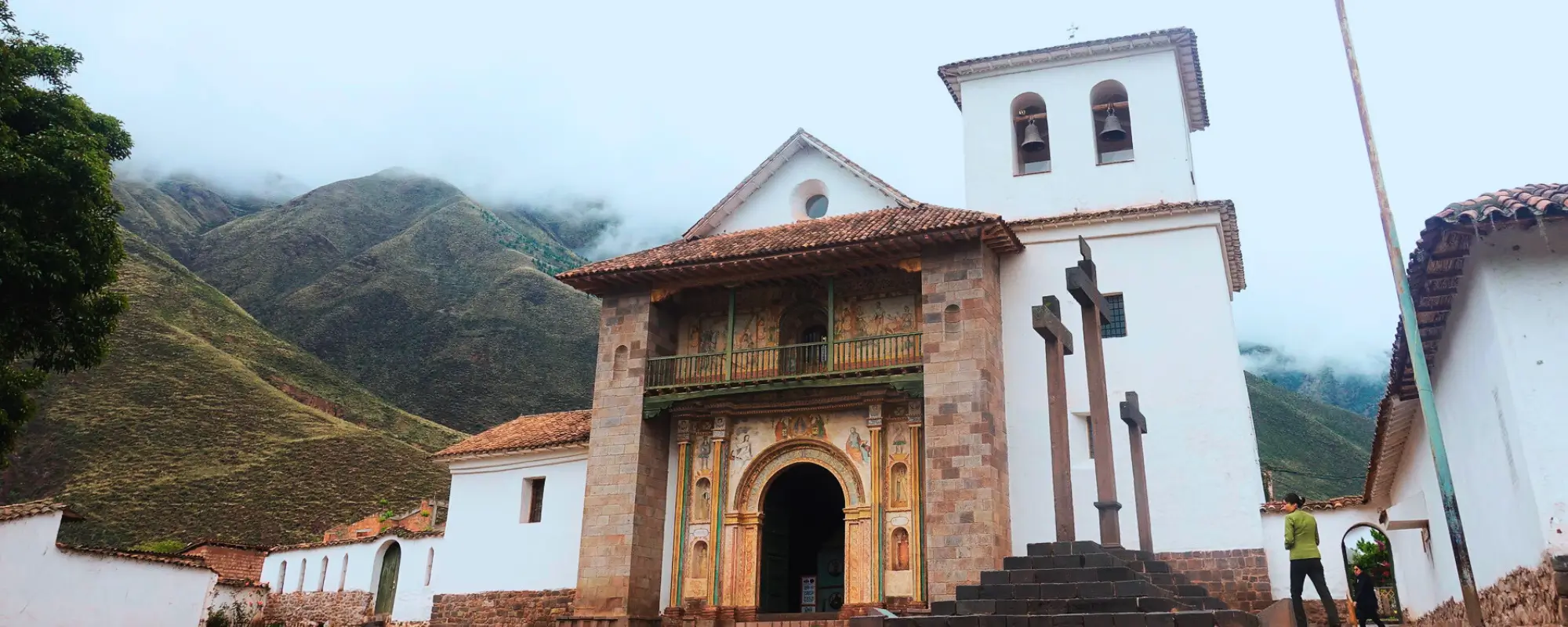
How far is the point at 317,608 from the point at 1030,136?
1671cm

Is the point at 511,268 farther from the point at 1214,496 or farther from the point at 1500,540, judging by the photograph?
the point at 1500,540

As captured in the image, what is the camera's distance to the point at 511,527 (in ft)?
58.4

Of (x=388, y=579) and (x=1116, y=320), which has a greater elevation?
(x=1116, y=320)

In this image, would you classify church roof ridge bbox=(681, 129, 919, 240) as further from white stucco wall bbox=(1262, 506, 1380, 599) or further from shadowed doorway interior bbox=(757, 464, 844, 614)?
white stucco wall bbox=(1262, 506, 1380, 599)

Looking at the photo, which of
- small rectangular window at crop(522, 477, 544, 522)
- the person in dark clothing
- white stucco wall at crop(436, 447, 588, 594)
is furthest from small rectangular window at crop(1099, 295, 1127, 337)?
small rectangular window at crop(522, 477, 544, 522)

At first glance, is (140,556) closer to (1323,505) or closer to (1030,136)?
(1030,136)

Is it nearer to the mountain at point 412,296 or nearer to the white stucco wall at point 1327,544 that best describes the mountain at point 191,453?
the mountain at point 412,296

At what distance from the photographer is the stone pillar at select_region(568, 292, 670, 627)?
15.3 meters

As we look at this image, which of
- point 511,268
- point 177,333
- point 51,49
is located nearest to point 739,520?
point 51,49

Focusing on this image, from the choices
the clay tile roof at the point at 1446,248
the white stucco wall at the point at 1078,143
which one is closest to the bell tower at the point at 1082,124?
the white stucco wall at the point at 1078,143

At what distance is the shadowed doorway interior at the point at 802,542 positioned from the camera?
16172 mm

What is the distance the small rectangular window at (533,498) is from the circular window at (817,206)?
623cm

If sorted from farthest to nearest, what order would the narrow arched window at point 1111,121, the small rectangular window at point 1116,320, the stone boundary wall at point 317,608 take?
the stone boundary wall at point 317,608
the narrow arched window at point 1111,121
the small rectangular window at point 1116,320

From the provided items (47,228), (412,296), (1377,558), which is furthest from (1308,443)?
(412,296)
